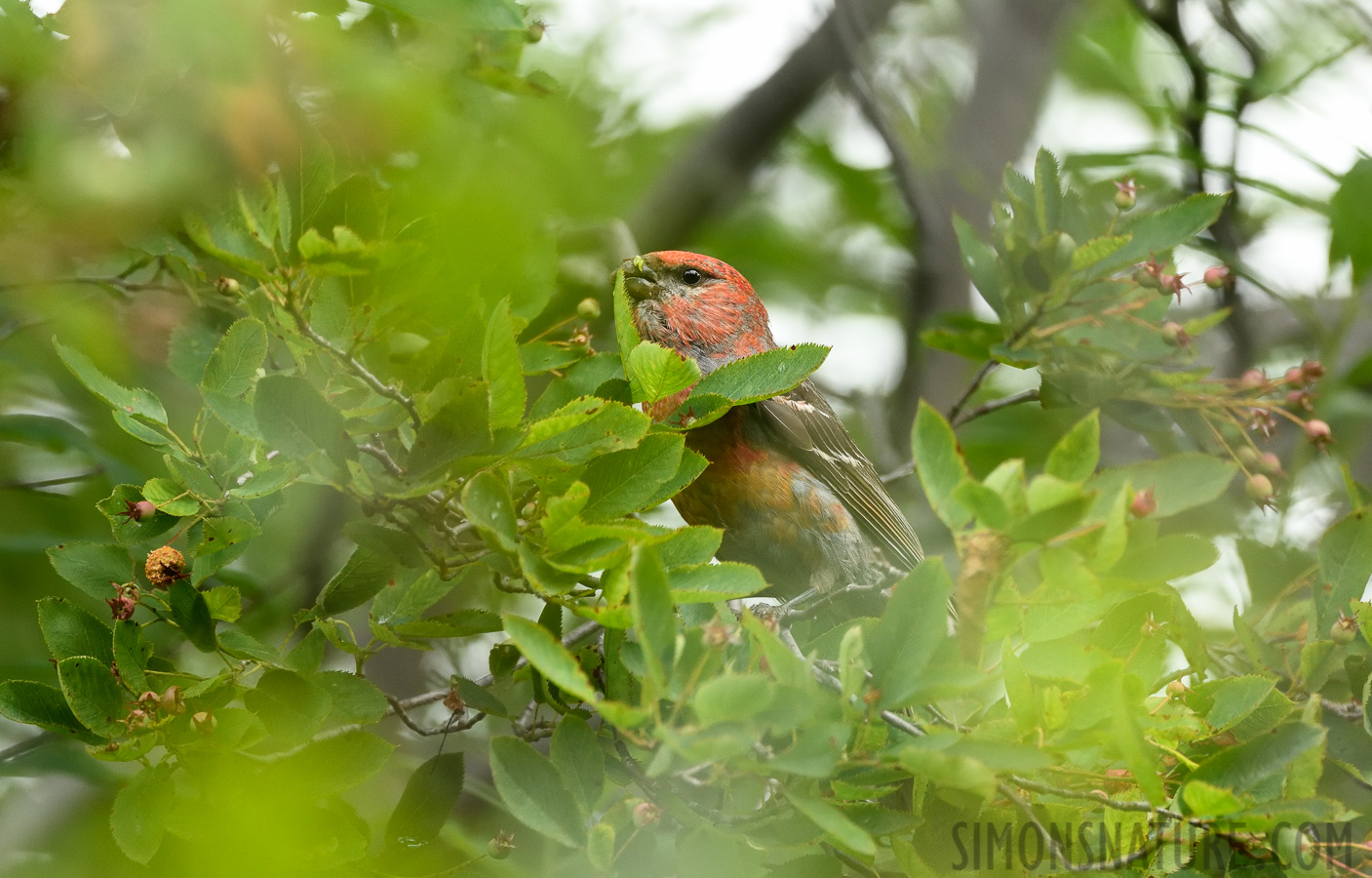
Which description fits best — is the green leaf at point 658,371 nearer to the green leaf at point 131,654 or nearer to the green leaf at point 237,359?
Answer: the green leaf at point 237,359

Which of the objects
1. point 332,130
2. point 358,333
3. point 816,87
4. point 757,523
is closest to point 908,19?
point 816,87

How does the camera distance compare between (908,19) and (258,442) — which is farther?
(908,19)

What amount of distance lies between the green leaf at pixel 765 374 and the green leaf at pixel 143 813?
→ 3.79 feet

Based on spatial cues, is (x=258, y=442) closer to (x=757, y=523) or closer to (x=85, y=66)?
(x=85, y=66)

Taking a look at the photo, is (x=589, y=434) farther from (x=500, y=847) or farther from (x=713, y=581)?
(x=500, y=847)

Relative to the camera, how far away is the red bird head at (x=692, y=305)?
414cm

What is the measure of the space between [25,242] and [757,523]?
2287 millimetres

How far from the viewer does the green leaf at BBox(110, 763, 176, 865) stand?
203cm

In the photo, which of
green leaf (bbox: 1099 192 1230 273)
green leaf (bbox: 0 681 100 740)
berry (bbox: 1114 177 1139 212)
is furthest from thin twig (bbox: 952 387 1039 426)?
green leaf (bbox: 0 681 100 740)

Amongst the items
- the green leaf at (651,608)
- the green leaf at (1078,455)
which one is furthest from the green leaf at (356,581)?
the green leaf at (1078,455)

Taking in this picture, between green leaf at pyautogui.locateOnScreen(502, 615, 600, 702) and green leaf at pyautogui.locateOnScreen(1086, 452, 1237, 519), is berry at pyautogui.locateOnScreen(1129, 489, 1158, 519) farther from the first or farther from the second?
green leaf at pyautogui.locateOnScreen(502, 615, 600, 702)

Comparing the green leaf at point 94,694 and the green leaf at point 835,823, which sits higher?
the green leaf at point 835,823

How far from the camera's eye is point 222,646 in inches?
82.5

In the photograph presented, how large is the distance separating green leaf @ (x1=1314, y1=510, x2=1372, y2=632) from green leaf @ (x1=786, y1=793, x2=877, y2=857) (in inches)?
53.8
